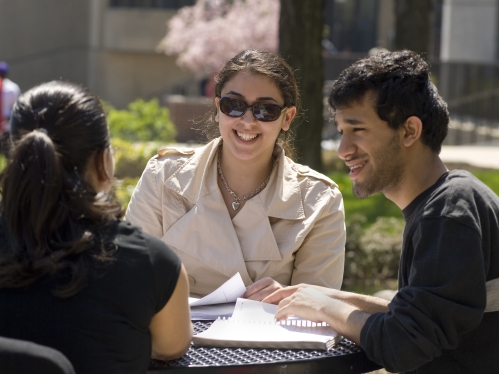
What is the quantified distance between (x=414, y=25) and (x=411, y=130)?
25.0ft

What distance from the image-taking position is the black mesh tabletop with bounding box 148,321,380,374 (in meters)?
2.17

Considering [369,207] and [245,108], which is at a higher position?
[245,108]

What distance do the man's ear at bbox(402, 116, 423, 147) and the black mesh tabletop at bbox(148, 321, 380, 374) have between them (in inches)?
25.5

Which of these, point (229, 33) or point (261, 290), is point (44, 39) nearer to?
point (229, 33)

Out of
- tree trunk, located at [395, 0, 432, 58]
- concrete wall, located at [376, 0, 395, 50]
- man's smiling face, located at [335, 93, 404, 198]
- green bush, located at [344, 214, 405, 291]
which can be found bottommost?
green bush, located at [344, 214, 405, 291]

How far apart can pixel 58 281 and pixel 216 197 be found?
1.41 m

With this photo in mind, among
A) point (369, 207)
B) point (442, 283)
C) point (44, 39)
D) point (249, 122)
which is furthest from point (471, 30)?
point (442, 283)

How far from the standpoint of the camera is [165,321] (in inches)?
83.4

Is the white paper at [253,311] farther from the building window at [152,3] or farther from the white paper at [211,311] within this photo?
the building window at [152,3]

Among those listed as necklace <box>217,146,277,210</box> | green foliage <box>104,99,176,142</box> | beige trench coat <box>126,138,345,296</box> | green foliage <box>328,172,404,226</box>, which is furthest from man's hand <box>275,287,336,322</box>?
green foliage <box>104,99,176,142</box>

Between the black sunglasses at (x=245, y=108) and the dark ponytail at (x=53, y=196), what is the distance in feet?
4.11

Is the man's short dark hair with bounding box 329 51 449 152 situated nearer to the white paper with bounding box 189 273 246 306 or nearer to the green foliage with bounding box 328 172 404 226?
the white paper with bounding box 189 273 246 306

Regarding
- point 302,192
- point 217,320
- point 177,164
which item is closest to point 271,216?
point 302,192

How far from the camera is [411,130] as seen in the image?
2430 mm
